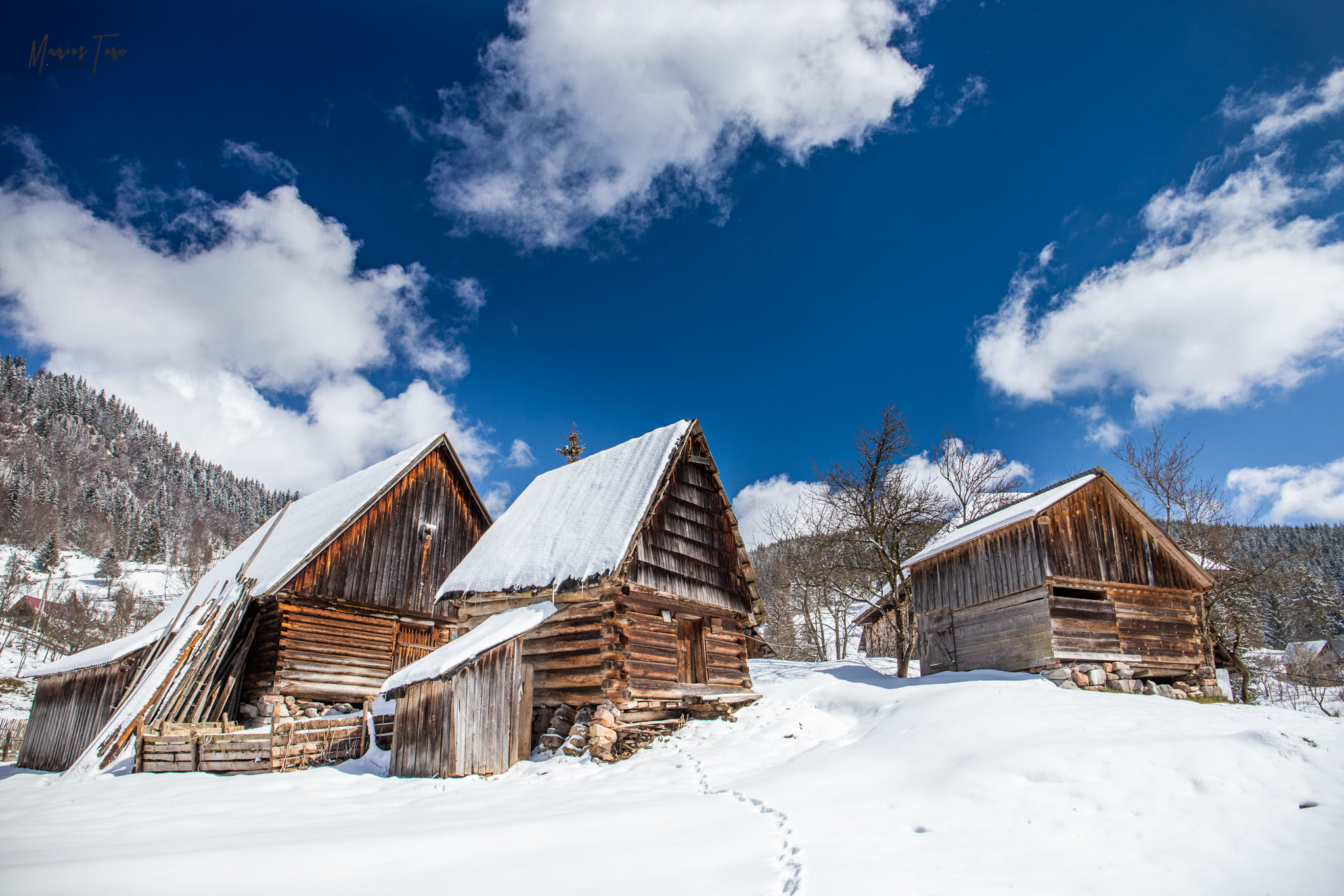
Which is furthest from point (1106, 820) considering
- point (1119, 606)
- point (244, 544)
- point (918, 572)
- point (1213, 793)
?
point (244, 544)

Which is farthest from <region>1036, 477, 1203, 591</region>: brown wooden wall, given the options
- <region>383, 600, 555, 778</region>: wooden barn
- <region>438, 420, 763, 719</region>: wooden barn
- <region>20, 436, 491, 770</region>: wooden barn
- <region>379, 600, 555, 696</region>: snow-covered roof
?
<region>20, 436, 491, 770</region>: wooden barn

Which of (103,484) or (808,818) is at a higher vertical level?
(103,484)

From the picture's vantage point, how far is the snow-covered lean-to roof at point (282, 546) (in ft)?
65.3

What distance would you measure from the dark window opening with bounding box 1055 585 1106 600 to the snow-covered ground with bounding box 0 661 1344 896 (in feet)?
19.5

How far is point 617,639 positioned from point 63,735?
18.3m

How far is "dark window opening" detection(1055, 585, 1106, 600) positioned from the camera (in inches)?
747

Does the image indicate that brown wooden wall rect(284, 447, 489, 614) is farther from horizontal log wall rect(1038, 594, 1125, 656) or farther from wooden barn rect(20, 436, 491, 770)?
horizontal log wall rect(1038, 594, 1125, 656)

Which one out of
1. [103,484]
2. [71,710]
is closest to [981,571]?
[71,710]

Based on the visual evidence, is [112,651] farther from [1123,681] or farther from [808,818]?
[1123,681]

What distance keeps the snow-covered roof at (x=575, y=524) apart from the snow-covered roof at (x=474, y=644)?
0.77 metres

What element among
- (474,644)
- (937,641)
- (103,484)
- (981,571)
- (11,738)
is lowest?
(11,738)

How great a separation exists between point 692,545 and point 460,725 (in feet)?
Result: 24.0

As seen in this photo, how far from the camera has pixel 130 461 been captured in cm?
15388

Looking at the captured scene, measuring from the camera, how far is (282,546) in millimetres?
23438
